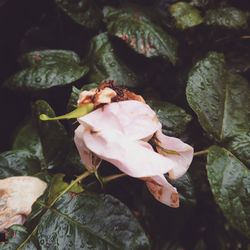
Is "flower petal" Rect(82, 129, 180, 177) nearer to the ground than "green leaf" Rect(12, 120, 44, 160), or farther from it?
farther from it

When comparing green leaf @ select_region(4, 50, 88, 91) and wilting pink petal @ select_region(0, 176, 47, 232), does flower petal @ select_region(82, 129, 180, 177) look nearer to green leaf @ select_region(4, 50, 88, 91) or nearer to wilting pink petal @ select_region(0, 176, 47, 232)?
wilting pink petal @ select_region(0, 176, 47, 232)

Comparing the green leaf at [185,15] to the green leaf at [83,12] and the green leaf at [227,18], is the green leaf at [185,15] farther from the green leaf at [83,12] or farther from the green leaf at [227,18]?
the green leaf at [83,12]

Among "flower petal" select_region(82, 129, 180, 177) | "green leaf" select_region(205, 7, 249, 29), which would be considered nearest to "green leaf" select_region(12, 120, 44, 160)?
"flower petal" select_region(82, 129, 180, 177)

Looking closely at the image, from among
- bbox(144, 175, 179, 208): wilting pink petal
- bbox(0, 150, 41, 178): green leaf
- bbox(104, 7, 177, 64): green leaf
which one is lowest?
bbox(0, 150, 41, 178): green leaf

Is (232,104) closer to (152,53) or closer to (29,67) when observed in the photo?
(152,53)

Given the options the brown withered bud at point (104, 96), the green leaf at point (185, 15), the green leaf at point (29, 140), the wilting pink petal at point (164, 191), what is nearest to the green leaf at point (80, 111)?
the brown withered bud at point (104, 96)

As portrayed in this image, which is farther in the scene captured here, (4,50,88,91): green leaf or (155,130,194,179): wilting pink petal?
(4,50,88,91): green leaf

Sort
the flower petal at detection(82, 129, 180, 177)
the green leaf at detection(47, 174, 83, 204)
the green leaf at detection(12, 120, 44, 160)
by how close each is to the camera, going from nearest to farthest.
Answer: the flower petal at detection(82, 129, 180, 177), the green leaf at detection(47, 174, 83, 204), the green leaf at detection(12, 120, 44, 160)
